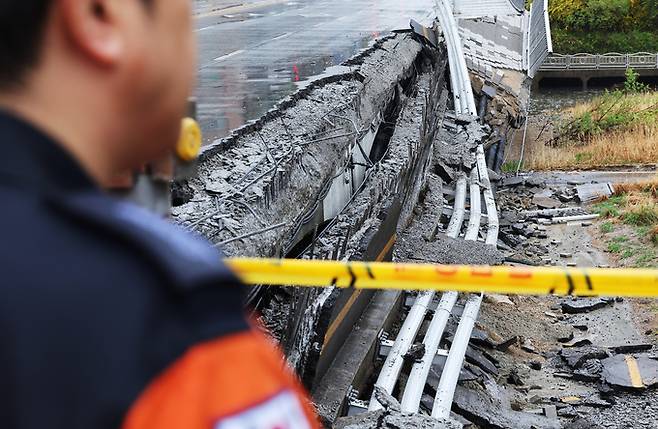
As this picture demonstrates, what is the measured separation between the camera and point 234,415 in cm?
72

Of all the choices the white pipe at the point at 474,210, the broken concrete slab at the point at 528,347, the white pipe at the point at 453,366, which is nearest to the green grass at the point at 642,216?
the white pipe at the point at 474,210

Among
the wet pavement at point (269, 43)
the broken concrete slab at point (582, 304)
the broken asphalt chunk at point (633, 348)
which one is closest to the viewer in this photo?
the wet pavement at point (269, 43)

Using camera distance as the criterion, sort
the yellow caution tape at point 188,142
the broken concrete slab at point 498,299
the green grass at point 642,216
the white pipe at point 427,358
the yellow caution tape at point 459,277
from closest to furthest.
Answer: the yellow caution tape at point 188,142 → the yellow caution tape at point 459,277 → the white pipe at point 427,358 → the broken concrete slab at point 498,299 → the green grass at point 642,216

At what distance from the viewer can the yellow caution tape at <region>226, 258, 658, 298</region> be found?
2.43 metres

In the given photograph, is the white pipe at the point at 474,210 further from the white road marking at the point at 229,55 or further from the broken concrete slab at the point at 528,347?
the white road marking at the point at 229,55

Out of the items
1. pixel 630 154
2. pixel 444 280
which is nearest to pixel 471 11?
pixel 630 154

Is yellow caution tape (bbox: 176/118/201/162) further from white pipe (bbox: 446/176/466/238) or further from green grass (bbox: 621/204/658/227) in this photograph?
green grass (bbox: 621/204/658/227)

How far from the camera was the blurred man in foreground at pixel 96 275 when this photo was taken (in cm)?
68

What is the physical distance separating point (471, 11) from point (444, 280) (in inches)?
1063

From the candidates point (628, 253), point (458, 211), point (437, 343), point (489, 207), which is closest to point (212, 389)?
point (437, 343)

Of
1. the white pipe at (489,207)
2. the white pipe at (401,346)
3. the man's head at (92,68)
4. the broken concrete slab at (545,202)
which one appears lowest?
the broken concrete slab at (545,202)

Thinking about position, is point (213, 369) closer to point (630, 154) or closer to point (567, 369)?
point (567, 369)

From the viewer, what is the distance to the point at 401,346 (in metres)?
6.65

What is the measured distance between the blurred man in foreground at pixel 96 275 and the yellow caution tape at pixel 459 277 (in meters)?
1.63
